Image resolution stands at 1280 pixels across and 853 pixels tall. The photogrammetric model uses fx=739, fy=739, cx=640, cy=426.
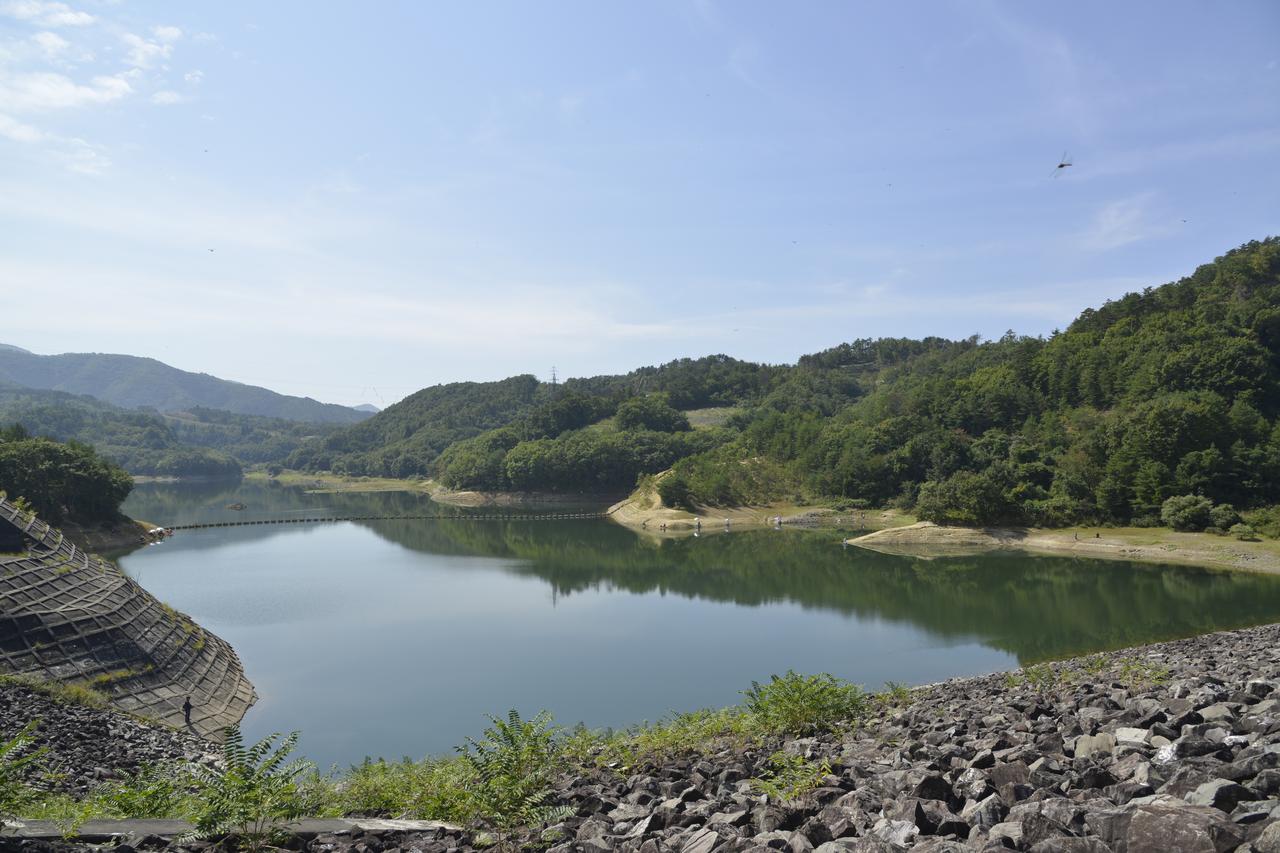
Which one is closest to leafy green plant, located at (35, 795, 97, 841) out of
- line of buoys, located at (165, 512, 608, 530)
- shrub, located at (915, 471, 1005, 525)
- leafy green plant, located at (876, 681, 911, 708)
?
leafy green plant, located at (876, 681, 911, 708)

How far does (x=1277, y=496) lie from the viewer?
46.2 m

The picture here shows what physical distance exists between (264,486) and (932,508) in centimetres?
12111

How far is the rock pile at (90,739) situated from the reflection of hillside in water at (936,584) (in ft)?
78.0

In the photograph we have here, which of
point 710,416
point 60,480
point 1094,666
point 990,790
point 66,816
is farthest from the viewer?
point 710,416


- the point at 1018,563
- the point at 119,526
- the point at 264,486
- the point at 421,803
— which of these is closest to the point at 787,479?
the point at 1018,563

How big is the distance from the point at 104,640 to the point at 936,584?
3607 centimetres

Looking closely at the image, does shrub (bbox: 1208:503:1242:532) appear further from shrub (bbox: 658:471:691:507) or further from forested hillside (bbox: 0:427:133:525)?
forested hillside (bbox: 0:427:133:525)

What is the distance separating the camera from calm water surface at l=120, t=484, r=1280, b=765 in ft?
68.5

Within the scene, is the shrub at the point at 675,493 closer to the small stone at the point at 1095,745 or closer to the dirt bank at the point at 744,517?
the dirt bank at the point at 744,517

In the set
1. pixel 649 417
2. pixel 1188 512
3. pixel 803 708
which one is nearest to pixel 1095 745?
pixel 803 708

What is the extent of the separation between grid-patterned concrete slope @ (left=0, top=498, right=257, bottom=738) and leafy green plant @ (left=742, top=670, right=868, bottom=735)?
14.8m

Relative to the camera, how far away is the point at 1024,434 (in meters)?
60.7

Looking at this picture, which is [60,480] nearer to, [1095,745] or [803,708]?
[803,708]

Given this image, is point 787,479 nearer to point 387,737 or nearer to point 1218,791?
point 387,737
